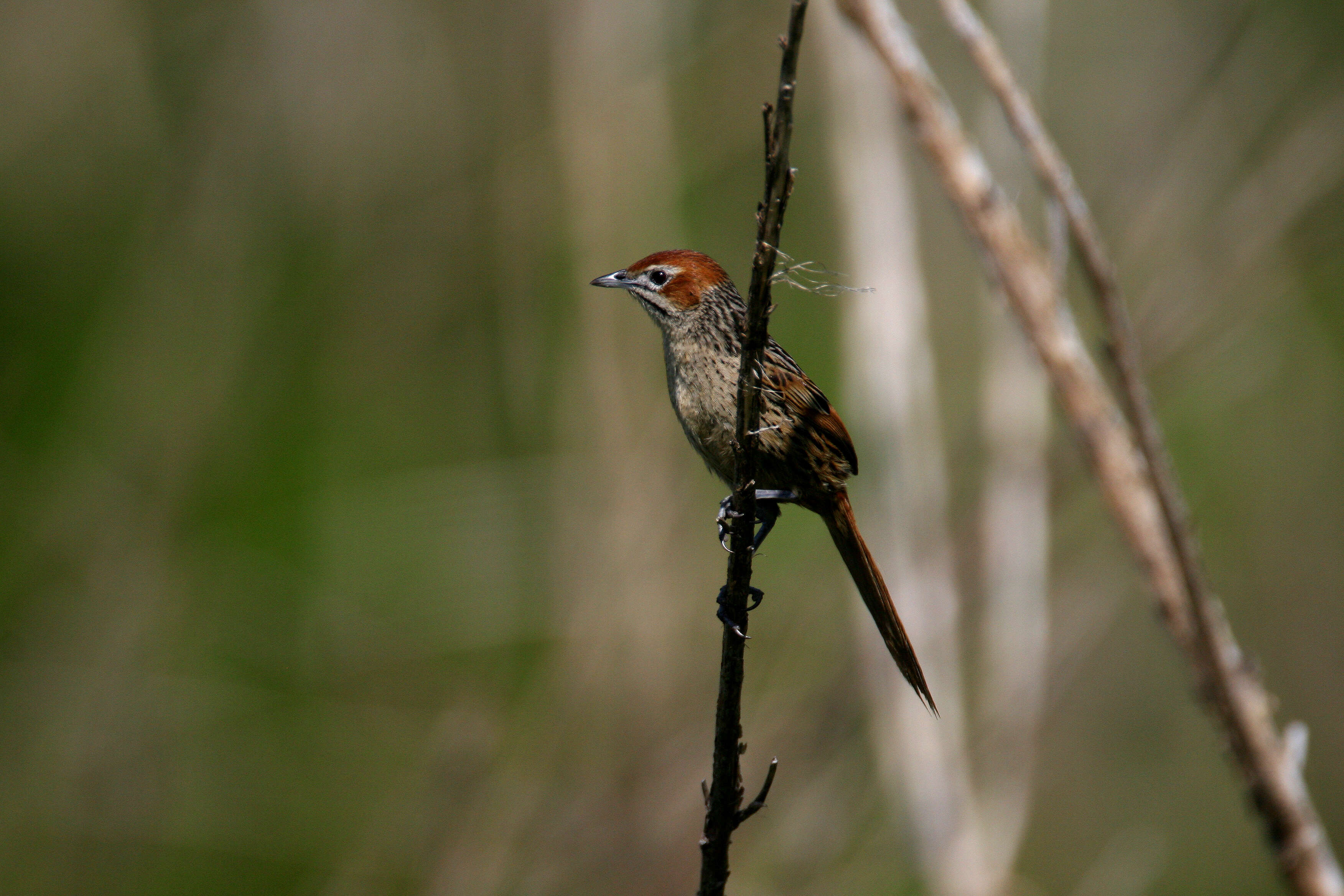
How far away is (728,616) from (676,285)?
1.27m

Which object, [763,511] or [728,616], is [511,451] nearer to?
[763,511]

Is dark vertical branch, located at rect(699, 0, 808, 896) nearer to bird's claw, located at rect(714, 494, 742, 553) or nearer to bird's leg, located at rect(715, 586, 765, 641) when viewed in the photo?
bird's leg, located at rect(715, 586, 765, 641)

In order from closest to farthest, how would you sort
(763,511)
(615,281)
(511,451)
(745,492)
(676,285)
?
(745,492) → (763,511) → (676,285) → (615,281) → (511,451)

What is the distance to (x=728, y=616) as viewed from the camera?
2053 mm

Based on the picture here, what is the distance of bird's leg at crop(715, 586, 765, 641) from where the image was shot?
191cm

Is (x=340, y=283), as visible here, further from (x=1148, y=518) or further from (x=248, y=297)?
(x=1148, y=518)

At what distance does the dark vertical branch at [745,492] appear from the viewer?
162 cm

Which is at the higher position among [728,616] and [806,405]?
[806,405]

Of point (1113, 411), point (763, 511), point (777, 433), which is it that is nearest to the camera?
point (1113, 411)

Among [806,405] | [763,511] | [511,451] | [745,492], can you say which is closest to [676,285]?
[806,405]

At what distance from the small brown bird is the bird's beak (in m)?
0.26

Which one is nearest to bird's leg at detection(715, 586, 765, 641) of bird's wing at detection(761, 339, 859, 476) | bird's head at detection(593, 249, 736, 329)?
bird's wing at detection(761, 339, 859, 476)

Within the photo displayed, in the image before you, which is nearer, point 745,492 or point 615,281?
point 745,492

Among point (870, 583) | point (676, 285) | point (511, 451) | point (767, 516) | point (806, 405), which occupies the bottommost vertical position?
point (870, 583)
